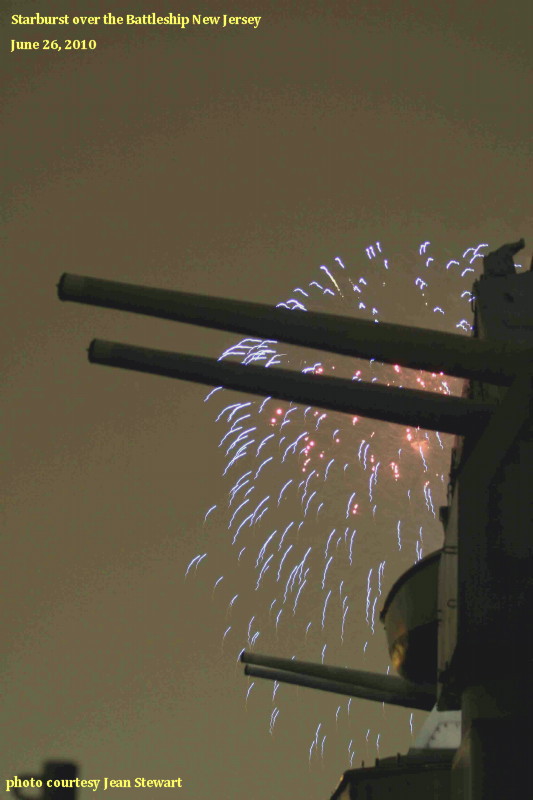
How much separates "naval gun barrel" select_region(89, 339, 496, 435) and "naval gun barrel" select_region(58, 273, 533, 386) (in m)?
0.38

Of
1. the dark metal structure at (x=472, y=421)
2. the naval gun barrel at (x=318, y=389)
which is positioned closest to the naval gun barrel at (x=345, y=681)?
the dark metal structure at (x=472, y=421)

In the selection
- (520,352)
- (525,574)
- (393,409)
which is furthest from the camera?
(393,409)

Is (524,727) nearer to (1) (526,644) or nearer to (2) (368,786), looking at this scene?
(1) (526,644)

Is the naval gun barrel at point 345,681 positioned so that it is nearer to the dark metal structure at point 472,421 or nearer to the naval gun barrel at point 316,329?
the dark metal structure at point 472,421

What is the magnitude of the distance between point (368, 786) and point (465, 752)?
34.6ft

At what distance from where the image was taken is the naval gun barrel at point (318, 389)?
7.89 m

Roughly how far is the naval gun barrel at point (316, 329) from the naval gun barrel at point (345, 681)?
10.5 metres

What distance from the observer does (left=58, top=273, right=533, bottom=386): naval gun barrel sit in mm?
7551

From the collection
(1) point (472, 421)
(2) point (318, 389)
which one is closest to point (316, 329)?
(2) point (318, 389)

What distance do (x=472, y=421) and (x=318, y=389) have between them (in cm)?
112

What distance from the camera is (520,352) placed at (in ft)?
24.7

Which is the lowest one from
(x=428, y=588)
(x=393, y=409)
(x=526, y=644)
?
(x=526, y=644)

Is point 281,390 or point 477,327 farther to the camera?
point 477,327

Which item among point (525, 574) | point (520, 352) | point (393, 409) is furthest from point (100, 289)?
point (525, 574)
